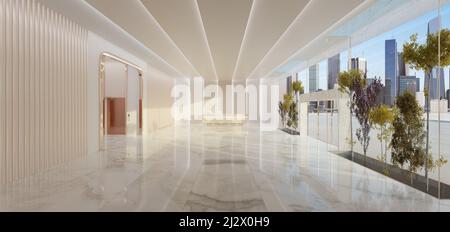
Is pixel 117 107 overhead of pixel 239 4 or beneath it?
beneath

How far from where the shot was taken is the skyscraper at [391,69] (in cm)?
614

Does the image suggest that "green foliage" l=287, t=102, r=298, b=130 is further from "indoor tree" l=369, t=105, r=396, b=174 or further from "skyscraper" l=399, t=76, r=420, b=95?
"skyscraper" l=399, t=76, r=420, b=95

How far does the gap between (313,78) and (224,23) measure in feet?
18.6

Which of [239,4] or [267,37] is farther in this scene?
[267,37]

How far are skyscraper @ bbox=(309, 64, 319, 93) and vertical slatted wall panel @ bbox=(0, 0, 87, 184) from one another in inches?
323

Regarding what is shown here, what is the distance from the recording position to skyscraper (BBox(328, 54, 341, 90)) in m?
9.45

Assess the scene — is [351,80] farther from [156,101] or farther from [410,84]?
[156,101]

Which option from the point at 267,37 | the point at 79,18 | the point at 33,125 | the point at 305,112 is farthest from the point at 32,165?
the point at 305,112

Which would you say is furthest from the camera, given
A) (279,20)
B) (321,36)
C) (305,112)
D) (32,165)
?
(305,112)

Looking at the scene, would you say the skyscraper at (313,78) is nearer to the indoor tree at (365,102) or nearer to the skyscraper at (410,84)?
the indoor tree at (365,102)

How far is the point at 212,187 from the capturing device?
4969 millimetres
